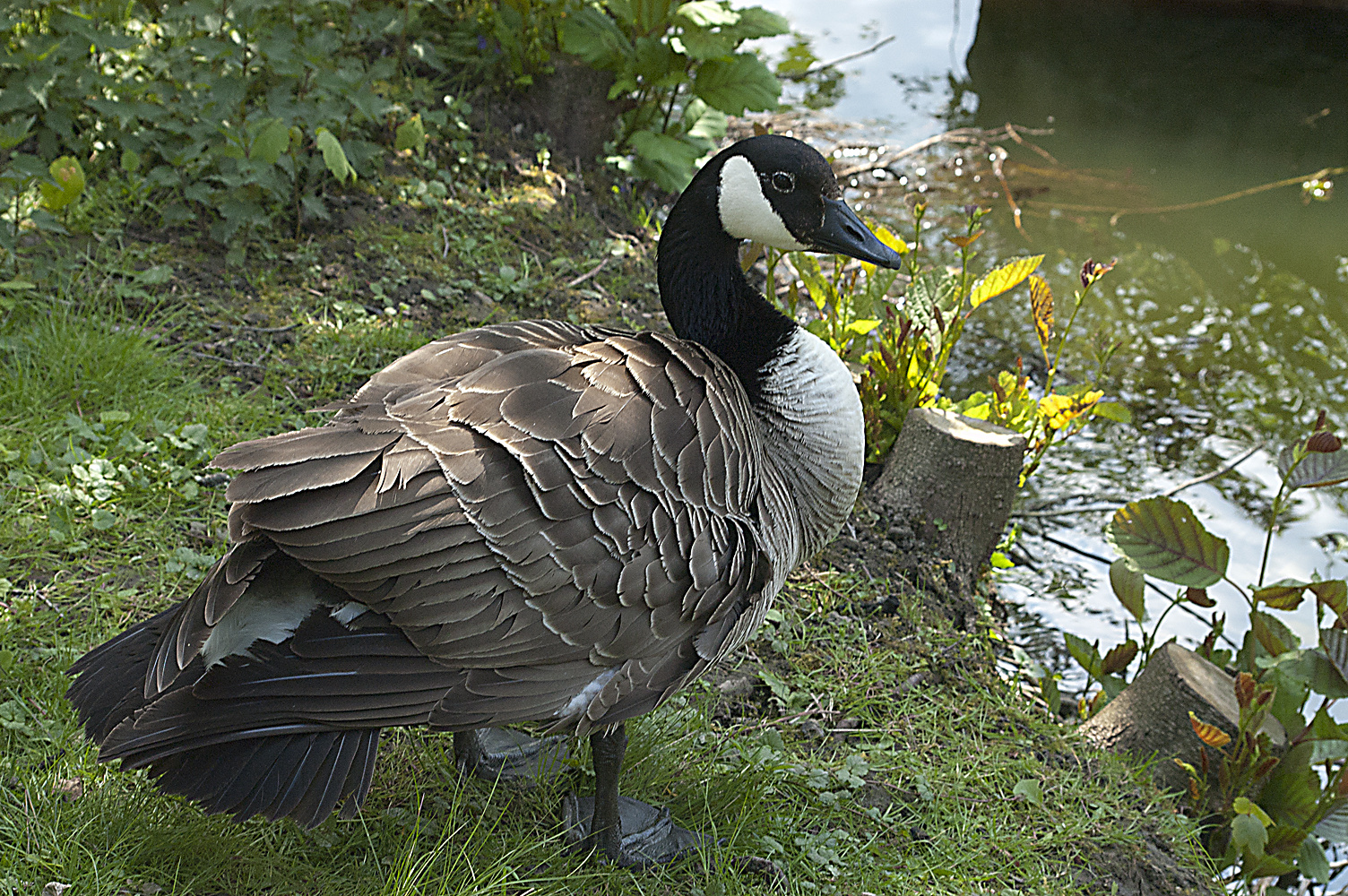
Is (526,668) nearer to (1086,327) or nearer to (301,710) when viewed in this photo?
(301,710)

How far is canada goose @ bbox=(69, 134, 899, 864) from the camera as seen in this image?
204cm

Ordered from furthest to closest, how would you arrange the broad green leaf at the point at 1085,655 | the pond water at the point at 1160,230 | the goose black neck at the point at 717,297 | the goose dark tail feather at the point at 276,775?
the pond water at the point at 1160,230 → the broad green leaf at the point at 1085,655 → the goose black neck at the point at 717,297 → the goose dark tail feather at the point at 276,775

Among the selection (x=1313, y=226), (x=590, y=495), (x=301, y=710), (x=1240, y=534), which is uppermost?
(x=590, y=495)

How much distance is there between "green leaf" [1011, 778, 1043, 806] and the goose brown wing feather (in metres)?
1.19

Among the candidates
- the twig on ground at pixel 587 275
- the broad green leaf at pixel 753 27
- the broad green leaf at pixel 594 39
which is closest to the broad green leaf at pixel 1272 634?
the twig on ground at pixel 587 275

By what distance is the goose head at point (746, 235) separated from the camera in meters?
2.75

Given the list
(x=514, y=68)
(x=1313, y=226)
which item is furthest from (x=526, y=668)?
(x=1313, y=226)

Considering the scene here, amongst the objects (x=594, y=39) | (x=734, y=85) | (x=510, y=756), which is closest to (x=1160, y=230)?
(x=734, y=85)

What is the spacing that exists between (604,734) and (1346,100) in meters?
10.8

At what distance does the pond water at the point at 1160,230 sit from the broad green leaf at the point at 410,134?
122 inches

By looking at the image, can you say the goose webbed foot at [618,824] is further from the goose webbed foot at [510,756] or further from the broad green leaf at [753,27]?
the broad green leaf at [753,27]

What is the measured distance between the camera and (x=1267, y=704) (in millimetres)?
3180

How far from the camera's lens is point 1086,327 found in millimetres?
6316

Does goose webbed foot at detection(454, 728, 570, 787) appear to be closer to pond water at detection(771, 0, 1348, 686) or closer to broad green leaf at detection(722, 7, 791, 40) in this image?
pond water at detection(771, 0, 1348, 686)
